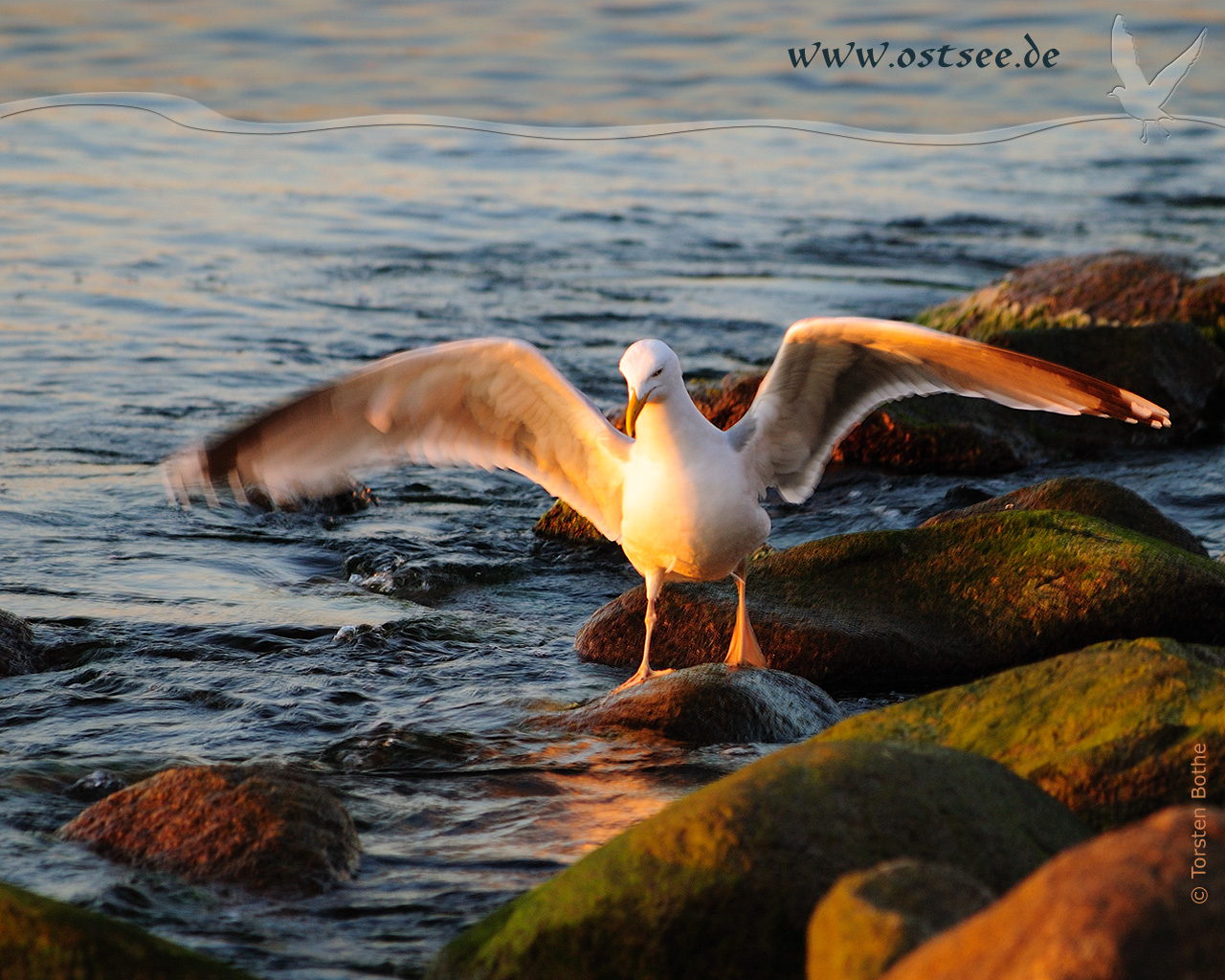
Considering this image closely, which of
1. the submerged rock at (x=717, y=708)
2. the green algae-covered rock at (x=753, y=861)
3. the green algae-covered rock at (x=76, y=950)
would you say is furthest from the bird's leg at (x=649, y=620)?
the green algae-covered rock at (x=76, y=950)

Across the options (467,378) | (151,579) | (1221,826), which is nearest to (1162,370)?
(467,378)

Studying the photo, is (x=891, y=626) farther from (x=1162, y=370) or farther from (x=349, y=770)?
(x=1162, y=370)

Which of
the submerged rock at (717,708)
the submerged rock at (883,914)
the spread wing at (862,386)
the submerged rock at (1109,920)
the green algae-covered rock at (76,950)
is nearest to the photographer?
the submerged rock at (1109,920)

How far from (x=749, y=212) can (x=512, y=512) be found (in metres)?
8.84

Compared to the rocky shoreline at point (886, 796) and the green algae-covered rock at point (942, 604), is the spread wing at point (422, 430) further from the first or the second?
the rocky shoreline at point (886, 796)

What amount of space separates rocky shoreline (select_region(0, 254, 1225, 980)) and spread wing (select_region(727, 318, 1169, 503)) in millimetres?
586

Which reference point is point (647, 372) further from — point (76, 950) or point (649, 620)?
point (76, 950)

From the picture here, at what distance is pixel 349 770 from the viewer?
211 inches

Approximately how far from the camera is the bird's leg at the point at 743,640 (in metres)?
6.08

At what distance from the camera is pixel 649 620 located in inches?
248

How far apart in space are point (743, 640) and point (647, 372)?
1.30 metres

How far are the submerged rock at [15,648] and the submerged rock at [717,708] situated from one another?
2.35 m

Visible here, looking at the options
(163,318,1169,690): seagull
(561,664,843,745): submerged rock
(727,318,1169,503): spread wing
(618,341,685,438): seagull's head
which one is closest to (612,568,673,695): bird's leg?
(163,318,1169,690): seagull

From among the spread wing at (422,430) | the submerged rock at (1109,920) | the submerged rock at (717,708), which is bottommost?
the submerged rock at (717,708)
